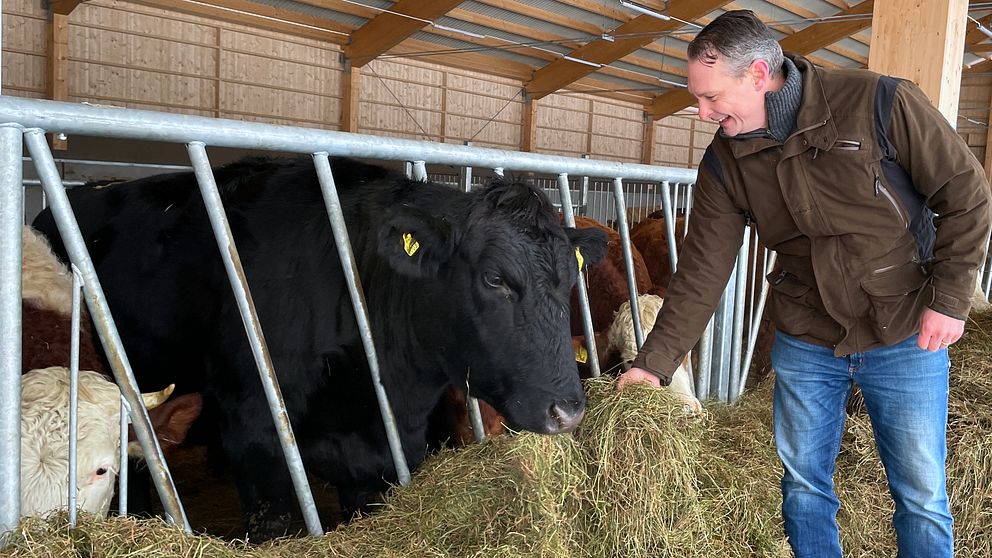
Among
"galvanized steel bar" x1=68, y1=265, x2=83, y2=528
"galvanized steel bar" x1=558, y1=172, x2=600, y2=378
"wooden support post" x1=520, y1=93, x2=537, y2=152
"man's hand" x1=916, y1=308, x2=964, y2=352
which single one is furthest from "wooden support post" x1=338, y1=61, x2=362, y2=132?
"man's hand" x1=916, y1=308, x2=964, y2=352

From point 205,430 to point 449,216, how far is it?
1442 mm

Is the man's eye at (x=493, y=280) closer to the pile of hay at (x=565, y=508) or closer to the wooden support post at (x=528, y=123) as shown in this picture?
the pile of hay at (x=565, y=508)

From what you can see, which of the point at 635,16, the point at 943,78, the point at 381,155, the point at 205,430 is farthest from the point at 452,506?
the point at 635,16

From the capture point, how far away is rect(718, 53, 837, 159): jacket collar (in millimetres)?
2475

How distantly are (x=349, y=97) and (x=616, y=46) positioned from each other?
21.5ft

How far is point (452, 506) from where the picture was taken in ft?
8.04

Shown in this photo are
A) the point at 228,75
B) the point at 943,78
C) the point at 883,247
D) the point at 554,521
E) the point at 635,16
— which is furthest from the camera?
the point at 635,16

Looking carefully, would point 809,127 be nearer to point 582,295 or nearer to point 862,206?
point 862,206

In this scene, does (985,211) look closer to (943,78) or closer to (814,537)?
(814,537)

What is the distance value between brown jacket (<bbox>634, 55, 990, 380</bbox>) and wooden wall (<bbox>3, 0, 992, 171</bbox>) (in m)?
13.8

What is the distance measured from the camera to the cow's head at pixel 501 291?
2666mm

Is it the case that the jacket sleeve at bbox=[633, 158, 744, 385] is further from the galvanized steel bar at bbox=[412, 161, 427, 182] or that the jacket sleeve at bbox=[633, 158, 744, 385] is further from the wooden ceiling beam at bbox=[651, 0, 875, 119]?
the wooden ceiling beam at bbox=[651, 0, 875, 119]

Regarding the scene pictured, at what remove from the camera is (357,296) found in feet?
9.37

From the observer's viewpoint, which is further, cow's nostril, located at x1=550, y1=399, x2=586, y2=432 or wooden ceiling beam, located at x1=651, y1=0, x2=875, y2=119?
wooden ceiling beam, located at x1=651, y1=0, x2=875, y2=119
